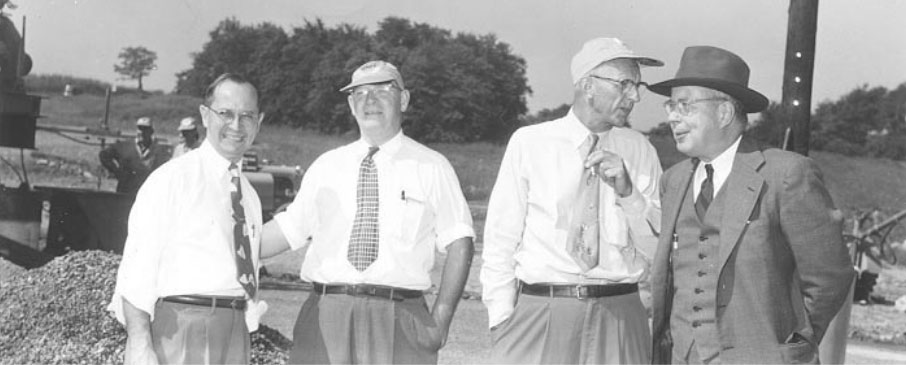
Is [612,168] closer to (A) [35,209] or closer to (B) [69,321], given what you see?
(B) [69,321]

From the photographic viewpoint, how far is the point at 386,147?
380cm

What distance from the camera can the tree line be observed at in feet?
37.3

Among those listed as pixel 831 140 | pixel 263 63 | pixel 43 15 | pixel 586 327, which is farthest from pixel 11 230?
pixel 831 140

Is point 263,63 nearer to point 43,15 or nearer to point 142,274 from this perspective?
point 43,15

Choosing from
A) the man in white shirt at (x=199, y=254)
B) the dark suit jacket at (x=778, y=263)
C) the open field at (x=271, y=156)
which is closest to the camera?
the dark suit jacket at (x=778, y=263)

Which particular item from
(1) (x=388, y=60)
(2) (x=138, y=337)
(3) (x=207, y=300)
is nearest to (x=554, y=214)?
(3) (x=207, y=300)

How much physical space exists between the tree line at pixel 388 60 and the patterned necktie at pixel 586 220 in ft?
23.6

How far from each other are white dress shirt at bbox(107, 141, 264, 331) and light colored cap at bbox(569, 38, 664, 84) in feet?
4.43

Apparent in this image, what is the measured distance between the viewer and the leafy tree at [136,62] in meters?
12.1

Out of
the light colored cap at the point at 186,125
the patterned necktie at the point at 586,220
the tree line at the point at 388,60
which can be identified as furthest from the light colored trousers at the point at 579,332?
the tree line at the point at 388,60

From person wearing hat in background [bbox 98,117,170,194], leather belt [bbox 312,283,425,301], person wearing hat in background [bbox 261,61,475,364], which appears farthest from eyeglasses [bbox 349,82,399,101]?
person wearing hat in background [bbox 98,117,170,194]

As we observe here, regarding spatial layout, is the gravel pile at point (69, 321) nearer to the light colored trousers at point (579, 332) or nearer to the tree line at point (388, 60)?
the light colored trousers at point (579, 332)

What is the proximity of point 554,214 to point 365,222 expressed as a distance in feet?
2.30

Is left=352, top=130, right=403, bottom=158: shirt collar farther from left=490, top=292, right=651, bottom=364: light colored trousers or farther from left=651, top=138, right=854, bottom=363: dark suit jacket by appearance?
left=651, top=138, right=854, bottom=363: dark suit jacket
